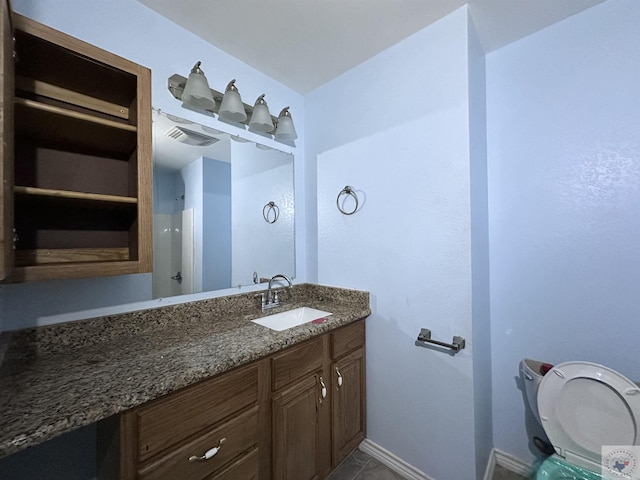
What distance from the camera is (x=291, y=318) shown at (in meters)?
1.63

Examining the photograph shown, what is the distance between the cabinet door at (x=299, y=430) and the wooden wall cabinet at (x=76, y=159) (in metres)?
0.85

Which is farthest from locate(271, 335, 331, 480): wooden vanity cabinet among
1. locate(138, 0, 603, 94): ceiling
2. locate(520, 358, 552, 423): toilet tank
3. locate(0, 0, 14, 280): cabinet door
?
locate(138, 0, 603, 94): ceiling

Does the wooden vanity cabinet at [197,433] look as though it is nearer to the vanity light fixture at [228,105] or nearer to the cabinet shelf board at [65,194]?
the cabinet shelf board at [65,194]

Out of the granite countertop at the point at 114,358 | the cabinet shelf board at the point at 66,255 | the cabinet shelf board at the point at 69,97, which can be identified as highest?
the cabinet shelf board at the point at 69,97

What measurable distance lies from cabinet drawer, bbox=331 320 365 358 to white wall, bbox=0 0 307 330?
946mm

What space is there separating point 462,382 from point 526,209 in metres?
1.04

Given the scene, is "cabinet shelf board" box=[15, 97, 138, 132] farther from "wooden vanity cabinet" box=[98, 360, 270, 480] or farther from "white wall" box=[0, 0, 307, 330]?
"wooden vanity cabinet" box=[98, 360, 270, 480]

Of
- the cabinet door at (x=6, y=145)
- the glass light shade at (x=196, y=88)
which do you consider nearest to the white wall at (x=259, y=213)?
the glass light shade at (x=196, y=88)

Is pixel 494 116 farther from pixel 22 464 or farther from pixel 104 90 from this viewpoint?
pixel 22 464

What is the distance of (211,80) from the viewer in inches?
58.4

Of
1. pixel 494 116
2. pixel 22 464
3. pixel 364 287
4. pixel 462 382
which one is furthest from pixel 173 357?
pixel 494 116

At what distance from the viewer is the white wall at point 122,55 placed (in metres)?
0.95

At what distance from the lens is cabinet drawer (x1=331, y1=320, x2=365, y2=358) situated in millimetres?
1375

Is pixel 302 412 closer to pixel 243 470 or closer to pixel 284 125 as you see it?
pixel 243 470
